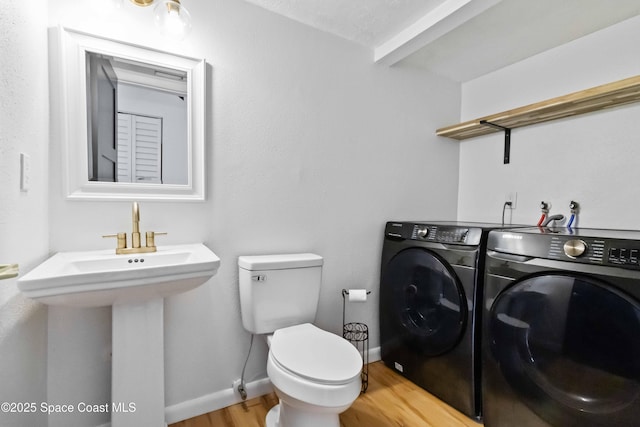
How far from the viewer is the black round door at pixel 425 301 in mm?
1594

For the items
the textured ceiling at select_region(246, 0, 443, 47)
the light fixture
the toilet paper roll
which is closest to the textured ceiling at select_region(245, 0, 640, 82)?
the textured ceiling at select_region(246, 0, 443, 47)

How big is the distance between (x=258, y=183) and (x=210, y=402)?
3.87 feet

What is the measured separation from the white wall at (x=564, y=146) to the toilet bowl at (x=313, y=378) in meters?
1.60

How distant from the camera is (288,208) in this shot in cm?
177

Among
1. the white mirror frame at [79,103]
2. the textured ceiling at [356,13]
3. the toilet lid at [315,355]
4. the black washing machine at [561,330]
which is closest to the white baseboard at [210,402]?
the toilet lid at [315,355]

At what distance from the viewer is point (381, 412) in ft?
5.24

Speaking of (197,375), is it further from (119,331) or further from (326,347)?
(326,347)

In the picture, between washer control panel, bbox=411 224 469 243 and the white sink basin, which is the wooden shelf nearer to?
washer control panel, bbox=411 224 469 243

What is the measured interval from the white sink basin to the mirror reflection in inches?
15.1

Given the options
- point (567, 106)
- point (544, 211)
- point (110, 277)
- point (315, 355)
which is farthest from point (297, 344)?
point (567, 106)

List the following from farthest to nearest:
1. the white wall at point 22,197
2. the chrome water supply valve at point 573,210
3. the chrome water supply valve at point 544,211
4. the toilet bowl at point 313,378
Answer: the chrome water supply valve at point 544,211 < the chrome water supply valve at point 573,210 < the toilet bowl at point 313,378 < the white wall at point 22,197

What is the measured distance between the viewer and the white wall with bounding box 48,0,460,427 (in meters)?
1.33

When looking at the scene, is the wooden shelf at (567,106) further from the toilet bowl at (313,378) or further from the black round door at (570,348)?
the toilet bowl at (313,378)

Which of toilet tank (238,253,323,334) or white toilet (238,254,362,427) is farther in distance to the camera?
toilet tank (238,253,323,334)
